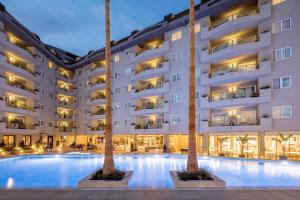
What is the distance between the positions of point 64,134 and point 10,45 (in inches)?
850

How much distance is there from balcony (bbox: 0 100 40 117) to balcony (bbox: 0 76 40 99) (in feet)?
6.24

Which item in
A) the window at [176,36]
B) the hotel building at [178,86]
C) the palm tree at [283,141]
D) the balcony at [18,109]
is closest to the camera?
the palm tree at [283,141]

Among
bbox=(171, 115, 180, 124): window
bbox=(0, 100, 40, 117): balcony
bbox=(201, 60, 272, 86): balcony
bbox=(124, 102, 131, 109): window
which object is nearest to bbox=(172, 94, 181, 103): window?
bbox=(171, 115, 180, 124): window

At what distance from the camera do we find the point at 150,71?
41.0m

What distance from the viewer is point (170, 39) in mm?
39688

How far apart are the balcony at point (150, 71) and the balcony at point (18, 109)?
16412 mm

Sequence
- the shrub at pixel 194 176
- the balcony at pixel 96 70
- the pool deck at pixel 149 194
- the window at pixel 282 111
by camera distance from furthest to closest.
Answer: the balcony at pixel 96 70 < the window at pixel 282 111 < the shrub at pixel 194 176 < the pool deck at pixel 149 194

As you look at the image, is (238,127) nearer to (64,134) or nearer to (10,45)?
(10,45)

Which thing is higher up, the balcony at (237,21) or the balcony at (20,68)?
the balcony at (237,21)

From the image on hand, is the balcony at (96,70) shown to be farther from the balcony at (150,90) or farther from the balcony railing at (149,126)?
the balcony railing at (149,126)

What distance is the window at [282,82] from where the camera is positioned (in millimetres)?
27400

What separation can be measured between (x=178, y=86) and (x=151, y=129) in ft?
25.1

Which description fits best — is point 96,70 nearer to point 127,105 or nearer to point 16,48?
point 127,105

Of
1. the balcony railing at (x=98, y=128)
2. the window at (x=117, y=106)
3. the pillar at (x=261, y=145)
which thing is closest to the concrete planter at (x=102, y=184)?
the pillar at (x=261, y=145)
